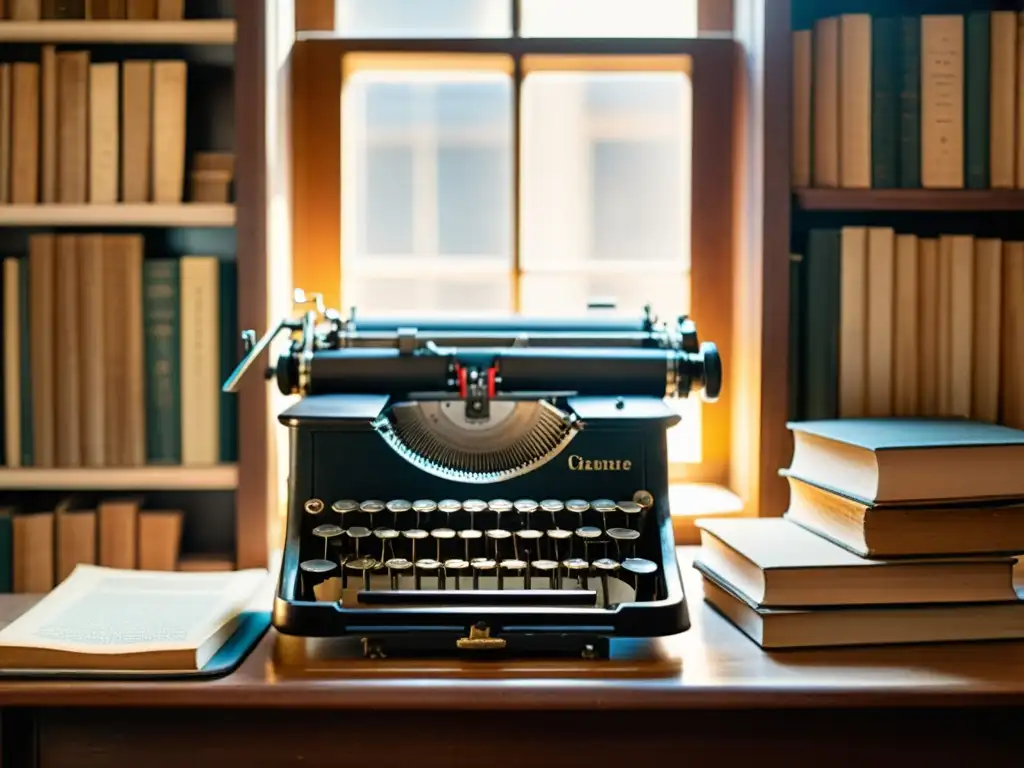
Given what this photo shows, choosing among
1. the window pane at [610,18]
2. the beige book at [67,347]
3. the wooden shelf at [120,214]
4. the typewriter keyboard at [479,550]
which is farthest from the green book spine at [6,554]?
the window pane at [610,18]

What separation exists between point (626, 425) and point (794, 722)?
1.30 ft

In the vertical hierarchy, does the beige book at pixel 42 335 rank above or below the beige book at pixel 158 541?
above

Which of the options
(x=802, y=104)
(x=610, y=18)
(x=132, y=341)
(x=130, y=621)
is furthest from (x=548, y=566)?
(x=610, y=18)

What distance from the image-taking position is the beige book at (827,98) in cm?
157

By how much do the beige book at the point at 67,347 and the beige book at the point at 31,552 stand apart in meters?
0.10

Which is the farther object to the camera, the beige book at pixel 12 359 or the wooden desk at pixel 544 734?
the beige book at pixel 12 359

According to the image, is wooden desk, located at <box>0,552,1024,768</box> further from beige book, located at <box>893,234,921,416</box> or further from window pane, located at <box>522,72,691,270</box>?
window pane, located at <box>522,72,691,270</box>

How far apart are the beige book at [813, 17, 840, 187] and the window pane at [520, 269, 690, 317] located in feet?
1.13

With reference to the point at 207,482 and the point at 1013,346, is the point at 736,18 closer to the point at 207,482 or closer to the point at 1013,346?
the point at 1013,346

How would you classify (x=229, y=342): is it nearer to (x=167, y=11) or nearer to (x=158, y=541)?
(x=158, y=541)

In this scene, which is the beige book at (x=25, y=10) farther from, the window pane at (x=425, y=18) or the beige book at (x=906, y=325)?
the beige book at (x=906, y=325)

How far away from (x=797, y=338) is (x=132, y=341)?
1026 millimetres

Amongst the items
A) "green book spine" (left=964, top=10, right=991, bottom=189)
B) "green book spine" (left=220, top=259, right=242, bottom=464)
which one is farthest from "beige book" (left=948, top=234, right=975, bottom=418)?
"green book spine" (left=220, top=259, right=242, bottom=464)

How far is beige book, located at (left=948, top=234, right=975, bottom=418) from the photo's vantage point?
1.58 m
